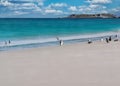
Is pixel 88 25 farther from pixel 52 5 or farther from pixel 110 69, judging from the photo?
pixel 110 69

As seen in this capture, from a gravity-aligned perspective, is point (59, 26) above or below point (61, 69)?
below

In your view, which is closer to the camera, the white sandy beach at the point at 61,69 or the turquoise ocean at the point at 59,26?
the white sandy beach at the point at 61,69

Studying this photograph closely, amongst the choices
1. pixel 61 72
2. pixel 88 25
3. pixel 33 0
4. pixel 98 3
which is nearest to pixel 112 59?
pixel 61 72

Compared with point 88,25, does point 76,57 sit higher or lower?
higher

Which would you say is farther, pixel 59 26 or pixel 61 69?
pixel 59 26

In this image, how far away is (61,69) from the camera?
15.2 feet

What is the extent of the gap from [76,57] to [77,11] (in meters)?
9.05

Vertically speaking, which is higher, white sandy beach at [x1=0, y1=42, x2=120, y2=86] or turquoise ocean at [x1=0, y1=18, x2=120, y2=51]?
white sandy beach at [x1=0, y1=42, x2=120, y2=86]

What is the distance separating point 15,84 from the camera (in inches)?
151

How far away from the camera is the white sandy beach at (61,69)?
3.91 meters

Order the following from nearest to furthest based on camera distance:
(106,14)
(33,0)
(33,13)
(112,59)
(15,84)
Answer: (15,84) → (112,59) → (33,0) → (33,13) → (106,14)

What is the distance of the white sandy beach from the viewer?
3.91m

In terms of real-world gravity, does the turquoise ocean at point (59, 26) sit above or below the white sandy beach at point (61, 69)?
below

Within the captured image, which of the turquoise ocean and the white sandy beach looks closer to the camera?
the white sandy beach
